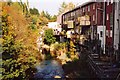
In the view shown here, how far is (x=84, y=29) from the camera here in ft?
132

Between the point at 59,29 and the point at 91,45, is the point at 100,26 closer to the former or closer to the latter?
the point at 91,45

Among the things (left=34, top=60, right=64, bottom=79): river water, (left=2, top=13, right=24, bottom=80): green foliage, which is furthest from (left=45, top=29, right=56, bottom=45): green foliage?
(left=2, top=13, right=24, bottom=80): green foliage

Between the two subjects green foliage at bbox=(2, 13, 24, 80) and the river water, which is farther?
the river water

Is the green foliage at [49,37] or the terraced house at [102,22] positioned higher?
the terraced house at [102,22]

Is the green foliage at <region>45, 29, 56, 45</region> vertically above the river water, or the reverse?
the green foliage at <region>45, 29, 56, 45</region>

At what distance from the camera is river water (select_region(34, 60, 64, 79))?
1104 inches

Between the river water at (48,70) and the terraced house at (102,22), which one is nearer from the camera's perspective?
the terraced house at (102,22)

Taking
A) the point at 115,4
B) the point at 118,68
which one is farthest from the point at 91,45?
the point at 118,68

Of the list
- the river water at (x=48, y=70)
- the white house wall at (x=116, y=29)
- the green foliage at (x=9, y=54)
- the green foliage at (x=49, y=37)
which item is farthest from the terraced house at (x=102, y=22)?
the green foliage at (x=9, y=54)

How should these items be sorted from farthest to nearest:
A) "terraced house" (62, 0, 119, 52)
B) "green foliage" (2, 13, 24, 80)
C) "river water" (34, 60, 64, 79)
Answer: "river water" (34, 60, 64, 79) → "terraced house" (62, 0, 119, 52) → "green foliage" (2, 13, 24, 80)

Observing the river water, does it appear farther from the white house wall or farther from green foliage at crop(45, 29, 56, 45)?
green foliage at crop(45, 29, 56, 45)

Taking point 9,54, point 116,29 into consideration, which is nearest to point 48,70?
point 116,29

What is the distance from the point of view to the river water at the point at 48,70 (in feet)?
92.0

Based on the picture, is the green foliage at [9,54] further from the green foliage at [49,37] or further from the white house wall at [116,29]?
the green foliage at [49,37]
